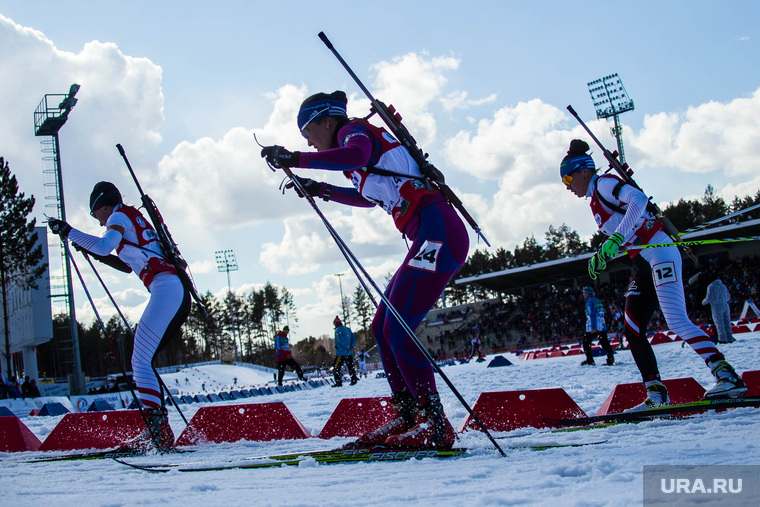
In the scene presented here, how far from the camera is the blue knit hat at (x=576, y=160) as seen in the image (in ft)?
14.9

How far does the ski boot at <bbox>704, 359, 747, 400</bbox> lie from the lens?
3699 millimetres

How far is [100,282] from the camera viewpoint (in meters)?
5.52

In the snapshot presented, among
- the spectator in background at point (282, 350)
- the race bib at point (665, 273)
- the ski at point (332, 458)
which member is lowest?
the spectator in background at point (282, 350)

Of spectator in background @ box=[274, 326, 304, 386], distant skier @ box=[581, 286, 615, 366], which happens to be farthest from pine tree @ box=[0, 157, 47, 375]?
distant skier @ box=[581, 286, 615, 366]

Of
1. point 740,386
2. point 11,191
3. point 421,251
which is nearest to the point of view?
point 421,251

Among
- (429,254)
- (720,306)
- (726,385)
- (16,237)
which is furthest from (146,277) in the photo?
(16,237)

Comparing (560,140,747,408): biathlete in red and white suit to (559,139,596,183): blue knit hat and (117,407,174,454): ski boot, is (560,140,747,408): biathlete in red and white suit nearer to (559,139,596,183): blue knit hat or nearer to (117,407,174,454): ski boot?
(559,139,596,183): blue knit hat

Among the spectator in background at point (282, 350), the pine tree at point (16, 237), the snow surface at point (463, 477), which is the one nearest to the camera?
the snow surface at point (463, 477)

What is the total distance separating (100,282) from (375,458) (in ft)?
11.9

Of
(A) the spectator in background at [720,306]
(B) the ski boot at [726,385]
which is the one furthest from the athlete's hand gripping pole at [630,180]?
(A) the spectator in background at [720,306]

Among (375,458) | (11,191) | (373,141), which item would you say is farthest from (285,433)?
(11,191)

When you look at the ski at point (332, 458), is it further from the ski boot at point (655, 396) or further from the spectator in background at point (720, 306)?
the spectator in background at point (720, 306)

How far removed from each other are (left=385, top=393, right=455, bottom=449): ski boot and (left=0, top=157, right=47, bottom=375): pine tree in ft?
117

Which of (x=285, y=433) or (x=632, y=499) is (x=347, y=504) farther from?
(x=285, y=433)
